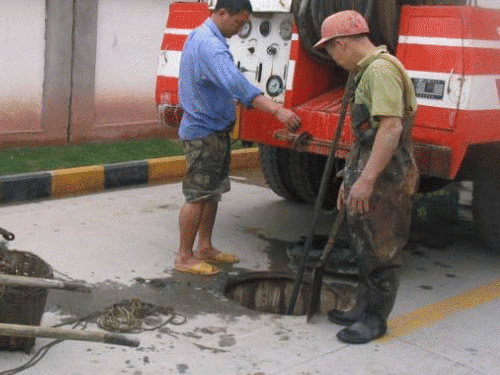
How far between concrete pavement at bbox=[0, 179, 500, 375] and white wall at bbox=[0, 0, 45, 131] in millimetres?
1557

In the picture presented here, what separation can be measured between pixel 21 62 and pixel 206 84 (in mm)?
3568

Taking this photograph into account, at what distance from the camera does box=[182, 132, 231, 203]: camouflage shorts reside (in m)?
4.90

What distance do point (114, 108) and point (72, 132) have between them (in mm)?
611

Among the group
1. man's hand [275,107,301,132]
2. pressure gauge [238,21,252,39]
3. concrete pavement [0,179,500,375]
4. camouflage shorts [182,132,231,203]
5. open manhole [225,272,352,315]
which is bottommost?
open manhole [225,272,352,315]

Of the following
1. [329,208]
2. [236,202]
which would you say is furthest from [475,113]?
[236,202]

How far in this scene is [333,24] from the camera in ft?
12.7

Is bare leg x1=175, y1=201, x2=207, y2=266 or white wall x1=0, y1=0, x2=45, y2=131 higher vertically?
white wall x1=0, y1=0, x2=45, y2=131

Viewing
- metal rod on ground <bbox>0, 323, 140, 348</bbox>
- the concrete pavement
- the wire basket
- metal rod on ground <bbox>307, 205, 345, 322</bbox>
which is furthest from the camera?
metal rod on ground <bbox>307, 205, 345, 322</bbox>

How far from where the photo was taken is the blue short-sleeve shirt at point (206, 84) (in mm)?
4598

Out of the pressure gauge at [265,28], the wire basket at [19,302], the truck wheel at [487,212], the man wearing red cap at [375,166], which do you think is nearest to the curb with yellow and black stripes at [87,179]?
the pressure gauge at [265,28]

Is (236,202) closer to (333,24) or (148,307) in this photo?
(148,307)

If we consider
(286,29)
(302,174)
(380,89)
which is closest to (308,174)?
(302,174)

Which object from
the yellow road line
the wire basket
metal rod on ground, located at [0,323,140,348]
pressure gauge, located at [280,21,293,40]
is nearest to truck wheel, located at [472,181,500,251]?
the yellow road line

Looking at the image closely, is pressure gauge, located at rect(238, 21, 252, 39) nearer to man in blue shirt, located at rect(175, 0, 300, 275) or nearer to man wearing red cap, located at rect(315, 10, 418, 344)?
man in blue shirt, located at rect(175, 0, 300, 275)
